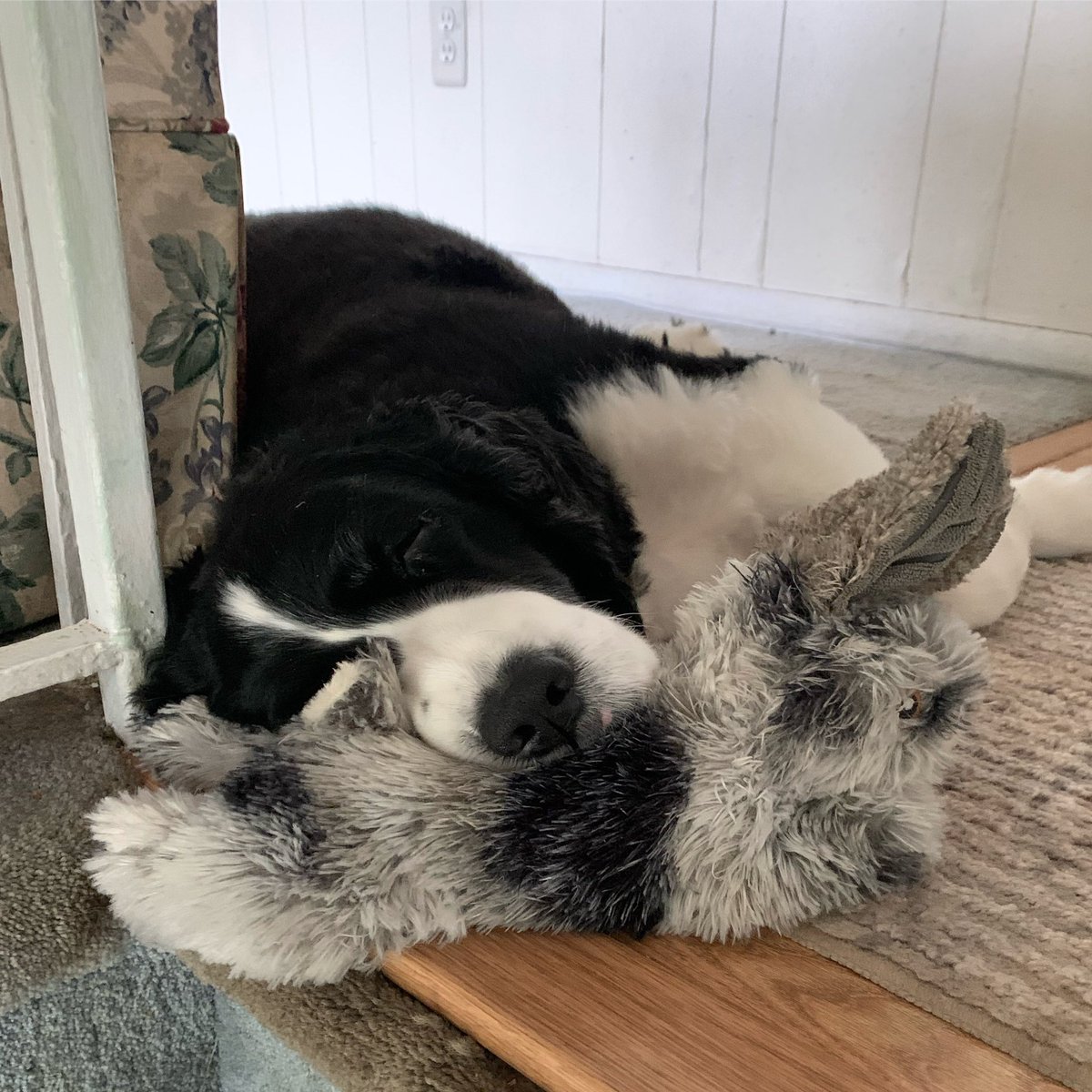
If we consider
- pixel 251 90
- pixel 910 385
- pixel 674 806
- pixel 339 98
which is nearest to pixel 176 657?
pixel 674 806

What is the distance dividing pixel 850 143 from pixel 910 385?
83 cm

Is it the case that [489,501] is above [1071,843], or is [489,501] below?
above

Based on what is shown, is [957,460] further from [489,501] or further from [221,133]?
[221,133]

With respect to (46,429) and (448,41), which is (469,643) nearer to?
(46,429)

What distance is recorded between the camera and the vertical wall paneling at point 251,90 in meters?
4.66

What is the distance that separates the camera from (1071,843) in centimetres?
108

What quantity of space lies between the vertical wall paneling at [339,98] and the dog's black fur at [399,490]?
2.90 metres

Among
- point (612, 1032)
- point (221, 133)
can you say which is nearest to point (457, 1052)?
point (612, 1032)

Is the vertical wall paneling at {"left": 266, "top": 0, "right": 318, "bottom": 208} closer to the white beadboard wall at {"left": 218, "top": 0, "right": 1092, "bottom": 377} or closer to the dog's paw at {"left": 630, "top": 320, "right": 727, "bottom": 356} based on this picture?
the white beadboard wall at {"left": 218, "top": 0, "right": 1092, "bottom": 377}

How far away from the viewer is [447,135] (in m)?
4.14

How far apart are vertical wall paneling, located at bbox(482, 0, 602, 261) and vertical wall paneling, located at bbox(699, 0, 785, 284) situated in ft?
1.61

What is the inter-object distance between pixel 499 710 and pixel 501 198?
11.2 feet

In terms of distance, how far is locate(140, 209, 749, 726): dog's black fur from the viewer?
1.11 meters

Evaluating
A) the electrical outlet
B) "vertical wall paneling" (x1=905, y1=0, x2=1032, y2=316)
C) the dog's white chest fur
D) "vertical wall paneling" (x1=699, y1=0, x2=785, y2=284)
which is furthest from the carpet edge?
the electrical outlet
